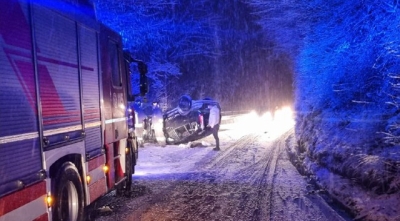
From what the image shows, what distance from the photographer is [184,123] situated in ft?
58.0

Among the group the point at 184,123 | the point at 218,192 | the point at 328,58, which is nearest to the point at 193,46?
the point at 184,123

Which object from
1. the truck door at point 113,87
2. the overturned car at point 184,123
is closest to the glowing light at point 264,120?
the overturned car at point 184,123

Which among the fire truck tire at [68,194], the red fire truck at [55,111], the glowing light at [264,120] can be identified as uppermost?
the red fire truck at [55,111]

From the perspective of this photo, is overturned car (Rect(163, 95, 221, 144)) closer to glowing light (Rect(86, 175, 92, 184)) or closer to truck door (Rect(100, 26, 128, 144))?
truck door (Rect(100, 26, 128, 144))

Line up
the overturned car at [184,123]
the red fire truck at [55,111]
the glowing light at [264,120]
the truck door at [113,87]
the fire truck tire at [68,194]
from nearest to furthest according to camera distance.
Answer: the red fire truck at [55,111] → the fire truck tire at [68,194] → the truck door at [113,87] → the overturned car at [184,123] → the glowing light at [264,120]

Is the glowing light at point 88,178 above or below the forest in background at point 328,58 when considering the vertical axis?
below

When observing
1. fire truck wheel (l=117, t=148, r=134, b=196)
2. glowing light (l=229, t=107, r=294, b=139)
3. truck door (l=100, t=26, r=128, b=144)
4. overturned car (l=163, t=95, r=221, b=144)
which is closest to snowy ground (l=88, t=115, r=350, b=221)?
fire truck wheel (l=117, t=148, r=134, b=196)

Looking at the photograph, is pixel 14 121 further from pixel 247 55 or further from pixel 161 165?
pixel 247 55

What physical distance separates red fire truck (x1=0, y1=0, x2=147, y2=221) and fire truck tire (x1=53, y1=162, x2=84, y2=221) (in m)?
0.01

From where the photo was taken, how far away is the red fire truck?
3535 millimetres

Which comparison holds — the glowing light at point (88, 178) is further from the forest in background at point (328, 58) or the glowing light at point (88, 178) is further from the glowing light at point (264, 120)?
the glowing light at point (264, 120)

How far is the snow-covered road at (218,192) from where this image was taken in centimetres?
668

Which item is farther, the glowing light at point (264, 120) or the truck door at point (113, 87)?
the glowing light at point (264, 120)

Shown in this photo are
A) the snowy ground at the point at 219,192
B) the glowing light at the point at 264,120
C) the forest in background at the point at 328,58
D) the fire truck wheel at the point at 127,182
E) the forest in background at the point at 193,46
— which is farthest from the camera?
the glowing light at the point at 264,120
